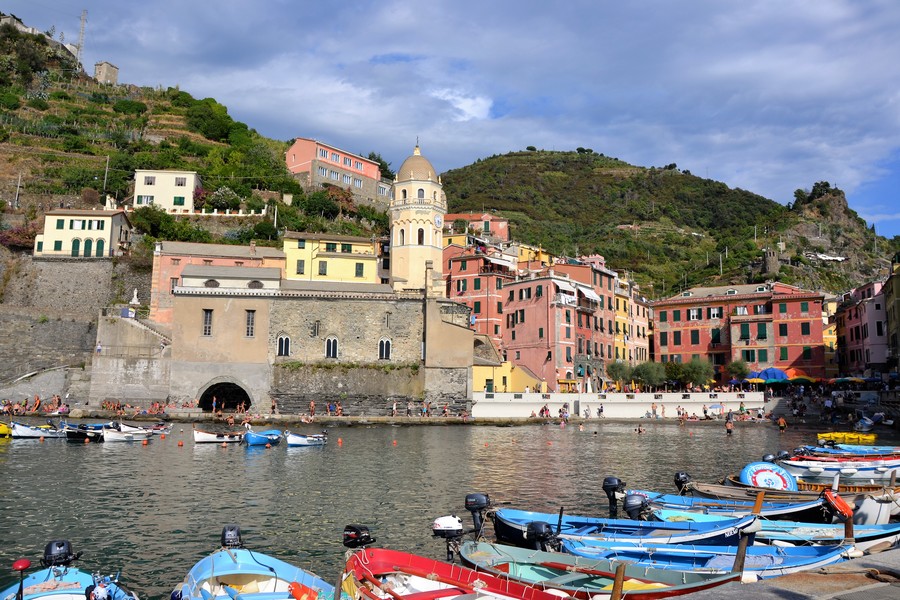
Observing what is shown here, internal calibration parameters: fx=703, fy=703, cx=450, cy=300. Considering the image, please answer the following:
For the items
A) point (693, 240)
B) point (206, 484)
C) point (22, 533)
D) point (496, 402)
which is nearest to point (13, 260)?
point (496, 402)

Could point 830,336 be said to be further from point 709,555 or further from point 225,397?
point 709,555

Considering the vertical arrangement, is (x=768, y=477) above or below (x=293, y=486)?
above

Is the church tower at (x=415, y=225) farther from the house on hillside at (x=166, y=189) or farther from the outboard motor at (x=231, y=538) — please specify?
the outboard motor at (x=231, y=538)

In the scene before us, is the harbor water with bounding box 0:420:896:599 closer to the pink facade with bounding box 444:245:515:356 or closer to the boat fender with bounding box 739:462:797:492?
the boat fender with bounding box 739:462:797:492

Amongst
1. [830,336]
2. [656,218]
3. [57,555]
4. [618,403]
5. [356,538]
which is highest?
[656,218]

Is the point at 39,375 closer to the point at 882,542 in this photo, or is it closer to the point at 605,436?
the point at 605,436

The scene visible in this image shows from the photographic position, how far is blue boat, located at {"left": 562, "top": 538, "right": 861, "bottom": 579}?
10.4 meters

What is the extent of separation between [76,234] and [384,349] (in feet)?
94.5

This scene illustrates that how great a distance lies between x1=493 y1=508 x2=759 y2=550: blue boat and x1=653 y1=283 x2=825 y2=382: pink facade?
50645 mm

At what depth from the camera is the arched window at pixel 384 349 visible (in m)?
52.0

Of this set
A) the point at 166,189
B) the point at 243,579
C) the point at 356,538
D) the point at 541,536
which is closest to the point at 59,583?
the point at 243,579

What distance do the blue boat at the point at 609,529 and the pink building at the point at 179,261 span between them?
45.5 metres

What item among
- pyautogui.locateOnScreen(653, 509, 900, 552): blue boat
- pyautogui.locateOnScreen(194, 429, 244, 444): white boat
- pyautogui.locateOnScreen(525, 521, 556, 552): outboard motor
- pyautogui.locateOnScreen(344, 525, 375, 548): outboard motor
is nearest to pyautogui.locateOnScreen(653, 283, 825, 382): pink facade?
pyautogui.locateOnScreen(194, 429, 244, 444): white boat

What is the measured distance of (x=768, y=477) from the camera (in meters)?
18.7
